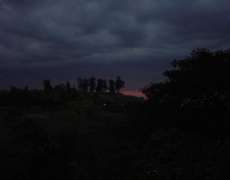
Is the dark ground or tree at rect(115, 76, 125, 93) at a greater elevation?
tree at rect(115, 76, 125, 93)

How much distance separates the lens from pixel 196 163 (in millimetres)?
11438

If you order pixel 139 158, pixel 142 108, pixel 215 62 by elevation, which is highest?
pixel 215 62

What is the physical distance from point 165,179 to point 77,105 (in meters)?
32.6

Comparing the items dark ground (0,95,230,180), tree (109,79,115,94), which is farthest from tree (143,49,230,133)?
tree (109,79,115,94)

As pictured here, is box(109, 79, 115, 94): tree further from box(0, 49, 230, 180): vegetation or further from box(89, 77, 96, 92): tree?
box(0, 49, 230, 180): vegetation

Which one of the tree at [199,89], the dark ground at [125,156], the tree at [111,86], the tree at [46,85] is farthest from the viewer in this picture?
the tree at [111,86]

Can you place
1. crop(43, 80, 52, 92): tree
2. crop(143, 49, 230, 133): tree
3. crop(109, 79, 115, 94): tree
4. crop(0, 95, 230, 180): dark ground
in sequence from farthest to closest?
crop(109, 79, 115, 94): tree → crop(43, 80, 52, 92): tree → crop(143, 49, 230, 133): tree → crop(0, 95, 230, 180): dark ground

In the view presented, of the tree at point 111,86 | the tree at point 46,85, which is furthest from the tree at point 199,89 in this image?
the tree at point 111,86

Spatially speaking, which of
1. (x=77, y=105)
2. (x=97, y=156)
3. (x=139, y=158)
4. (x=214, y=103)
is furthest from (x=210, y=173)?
(x=77, y=105)

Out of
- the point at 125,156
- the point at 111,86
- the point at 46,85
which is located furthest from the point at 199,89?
the point at 111,86

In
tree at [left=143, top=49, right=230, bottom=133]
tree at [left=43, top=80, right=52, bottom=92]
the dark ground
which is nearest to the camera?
the dark ground

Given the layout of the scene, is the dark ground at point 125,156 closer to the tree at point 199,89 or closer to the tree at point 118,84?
the tree at point 199,89

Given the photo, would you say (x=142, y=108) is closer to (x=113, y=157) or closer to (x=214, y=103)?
(x=214, y=103)

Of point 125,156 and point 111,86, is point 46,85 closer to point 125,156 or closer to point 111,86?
point 111,86
